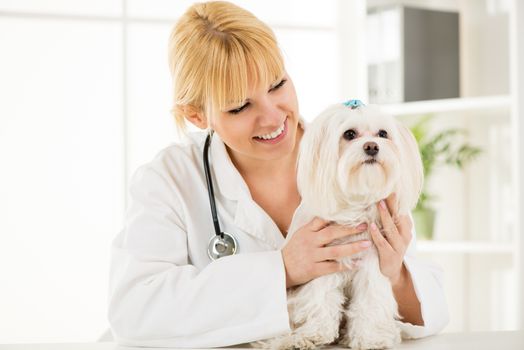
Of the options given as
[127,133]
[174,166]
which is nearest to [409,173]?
[174,166]

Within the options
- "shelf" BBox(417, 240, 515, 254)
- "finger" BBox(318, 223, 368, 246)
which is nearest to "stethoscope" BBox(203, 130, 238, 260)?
"finger" BBox(318, 223, 368, 246)

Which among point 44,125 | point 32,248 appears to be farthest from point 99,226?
point 44,125

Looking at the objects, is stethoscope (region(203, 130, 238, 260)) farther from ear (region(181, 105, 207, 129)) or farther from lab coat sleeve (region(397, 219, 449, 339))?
lab coat sleeve (region(397, 219, 449, 339))

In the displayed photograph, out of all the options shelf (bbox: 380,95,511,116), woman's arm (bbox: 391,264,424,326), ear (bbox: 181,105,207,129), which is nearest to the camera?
woman's arm (bbox: 391,264,424,326)

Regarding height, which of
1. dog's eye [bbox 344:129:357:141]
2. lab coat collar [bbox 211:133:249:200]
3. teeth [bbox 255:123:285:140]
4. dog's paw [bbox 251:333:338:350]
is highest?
teeth [bbox 255:123:285:140]

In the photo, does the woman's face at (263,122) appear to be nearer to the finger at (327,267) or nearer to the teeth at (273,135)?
the teeth at (273,135)

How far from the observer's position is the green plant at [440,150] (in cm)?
364

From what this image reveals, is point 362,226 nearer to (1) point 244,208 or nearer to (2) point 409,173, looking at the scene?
(2) point 409,173

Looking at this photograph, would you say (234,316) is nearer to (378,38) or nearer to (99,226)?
(99,226)

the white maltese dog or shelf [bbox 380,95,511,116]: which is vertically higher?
shelf [bbox 380,95,511,116]

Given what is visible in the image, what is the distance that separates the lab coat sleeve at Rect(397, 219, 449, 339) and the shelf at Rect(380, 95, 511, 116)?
1868 mm

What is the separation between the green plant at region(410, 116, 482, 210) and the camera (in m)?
3.64

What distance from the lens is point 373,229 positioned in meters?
1.50

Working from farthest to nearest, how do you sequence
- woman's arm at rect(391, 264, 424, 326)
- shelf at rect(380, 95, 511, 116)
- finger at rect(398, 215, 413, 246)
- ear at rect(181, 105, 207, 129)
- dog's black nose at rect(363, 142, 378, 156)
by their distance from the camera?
1. shelf at rect(380, 95, 511, 116)
2. ear at rect(181, 105, 207, 129)
3. woman's arm at rect(391, 264, 424, 326)
4. finger at rect(398, 215, 413, 246)
5. dog's black nose at rect(363, 142, 378, 156)
